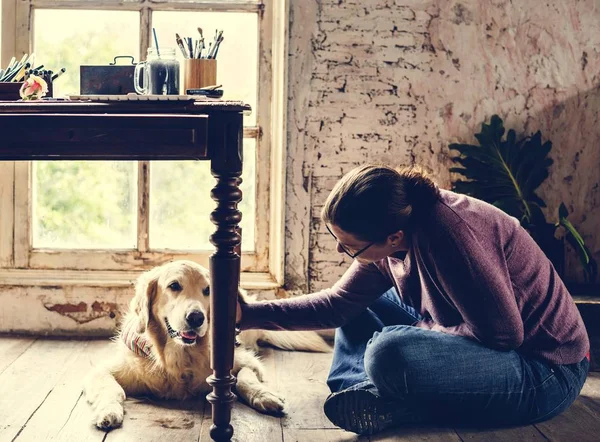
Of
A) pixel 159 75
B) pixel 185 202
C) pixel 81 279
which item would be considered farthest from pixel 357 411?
pixel 81 279

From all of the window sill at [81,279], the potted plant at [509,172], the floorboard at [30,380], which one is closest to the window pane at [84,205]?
the window sill at [81,279]

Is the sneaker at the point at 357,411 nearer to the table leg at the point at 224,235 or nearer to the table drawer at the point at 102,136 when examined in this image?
the table leg at the point at 224,235

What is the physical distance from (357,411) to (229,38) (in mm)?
1778

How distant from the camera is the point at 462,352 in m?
2.12

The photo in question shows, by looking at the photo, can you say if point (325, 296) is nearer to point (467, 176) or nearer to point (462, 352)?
point (462, 352)

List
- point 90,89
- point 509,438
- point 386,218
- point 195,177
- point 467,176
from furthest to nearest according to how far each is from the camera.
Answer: point 195,177, point 467,176, point 90,89, point 509,438, point 386,218

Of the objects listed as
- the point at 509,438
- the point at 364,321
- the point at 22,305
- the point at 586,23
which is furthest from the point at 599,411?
the point at 22,305

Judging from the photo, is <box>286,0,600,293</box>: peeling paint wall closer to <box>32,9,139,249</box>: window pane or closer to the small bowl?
<box>32,9,139,249</box>: window pane

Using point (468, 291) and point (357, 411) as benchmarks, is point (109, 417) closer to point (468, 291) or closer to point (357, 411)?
point (357, 411)

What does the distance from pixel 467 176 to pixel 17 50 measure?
1.88m

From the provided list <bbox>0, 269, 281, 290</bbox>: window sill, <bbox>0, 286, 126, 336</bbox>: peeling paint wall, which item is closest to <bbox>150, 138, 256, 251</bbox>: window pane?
<bbox>0, 269, 281, 290</bbox>: window sill

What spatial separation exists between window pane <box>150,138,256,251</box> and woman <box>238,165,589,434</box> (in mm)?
1086

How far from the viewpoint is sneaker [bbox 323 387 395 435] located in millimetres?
2119

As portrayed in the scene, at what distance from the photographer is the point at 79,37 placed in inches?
128
